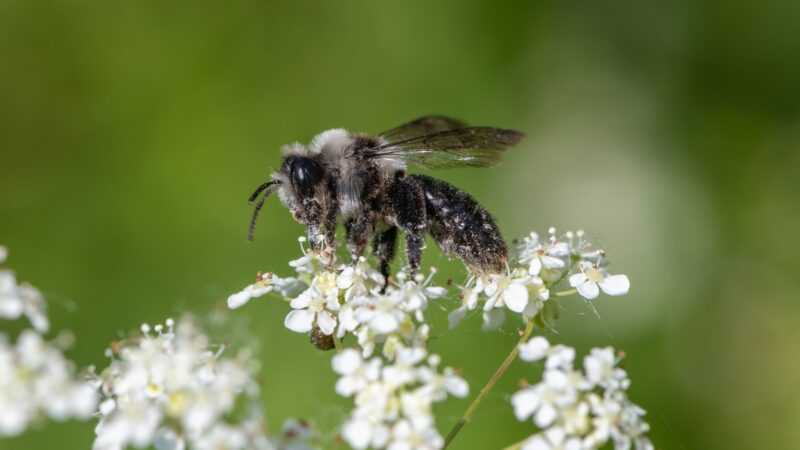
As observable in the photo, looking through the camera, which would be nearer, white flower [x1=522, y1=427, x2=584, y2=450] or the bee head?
white flower [x1=522, y1=427, x2=584, y2=450]

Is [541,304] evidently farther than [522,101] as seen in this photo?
No

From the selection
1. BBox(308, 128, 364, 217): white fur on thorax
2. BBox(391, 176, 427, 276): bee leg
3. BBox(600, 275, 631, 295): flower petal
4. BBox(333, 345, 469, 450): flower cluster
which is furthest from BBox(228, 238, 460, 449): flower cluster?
BBox(600, 275, 631, 295): flower petal

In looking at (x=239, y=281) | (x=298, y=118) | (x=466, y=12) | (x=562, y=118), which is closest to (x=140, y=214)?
(x=239, y=281)

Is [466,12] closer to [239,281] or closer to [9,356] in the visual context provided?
[239,281]

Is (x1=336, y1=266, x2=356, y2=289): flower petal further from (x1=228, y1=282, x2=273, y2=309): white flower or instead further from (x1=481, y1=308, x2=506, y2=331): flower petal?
(x1=481, y1=308, x2=506, y2=331): flower petal

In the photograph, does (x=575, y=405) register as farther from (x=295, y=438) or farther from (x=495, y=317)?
(x=295, y=438)

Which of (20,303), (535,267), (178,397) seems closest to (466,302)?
(535,267)
